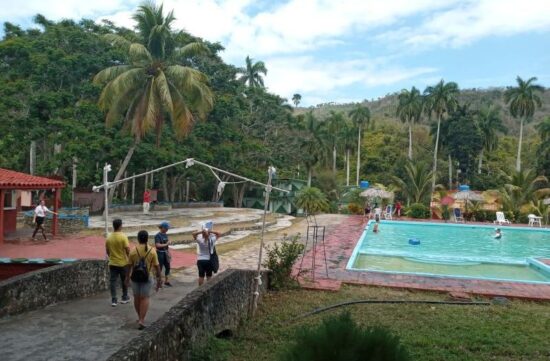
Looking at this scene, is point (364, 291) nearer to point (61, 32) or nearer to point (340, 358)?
point (340, 358)

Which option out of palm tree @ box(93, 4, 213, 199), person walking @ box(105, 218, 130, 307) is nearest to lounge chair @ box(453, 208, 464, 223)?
palm tree @ box(93, 4, 213, 199)

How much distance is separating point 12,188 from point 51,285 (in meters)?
7.25

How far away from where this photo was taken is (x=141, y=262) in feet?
20.7

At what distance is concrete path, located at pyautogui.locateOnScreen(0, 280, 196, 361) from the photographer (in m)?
5.44

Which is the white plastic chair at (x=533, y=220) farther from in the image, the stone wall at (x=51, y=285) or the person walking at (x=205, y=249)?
the stone wall at (x=51, y=285)

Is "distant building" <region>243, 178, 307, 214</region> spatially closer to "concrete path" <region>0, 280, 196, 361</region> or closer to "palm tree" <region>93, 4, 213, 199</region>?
"palm tree" <region>93, 4, 213, 199</region>

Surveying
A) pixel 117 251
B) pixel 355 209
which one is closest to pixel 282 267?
pixel 117 251

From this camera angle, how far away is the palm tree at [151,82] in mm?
22219

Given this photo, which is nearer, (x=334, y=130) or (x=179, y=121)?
(x=179, y=121)

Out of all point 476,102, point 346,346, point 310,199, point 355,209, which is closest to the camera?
point 346,346

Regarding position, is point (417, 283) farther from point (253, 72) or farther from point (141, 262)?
point (253, 72)

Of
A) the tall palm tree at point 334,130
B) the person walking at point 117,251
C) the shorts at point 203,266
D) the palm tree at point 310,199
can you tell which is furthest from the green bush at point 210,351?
the tall palm tree at point 334,130

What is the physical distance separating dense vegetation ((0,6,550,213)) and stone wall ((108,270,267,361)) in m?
16.0

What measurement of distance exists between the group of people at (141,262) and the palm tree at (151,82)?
14244 mm
